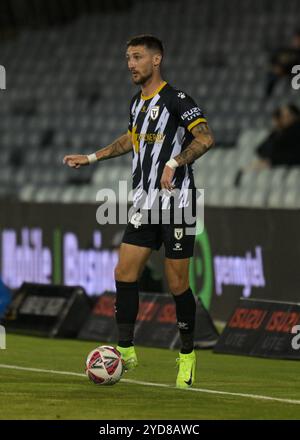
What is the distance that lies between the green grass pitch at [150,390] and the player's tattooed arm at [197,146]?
1.60 meters

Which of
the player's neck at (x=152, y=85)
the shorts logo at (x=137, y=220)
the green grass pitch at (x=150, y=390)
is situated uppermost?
the player's neck at (x=152, y=85)

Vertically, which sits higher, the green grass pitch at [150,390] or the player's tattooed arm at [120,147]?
the player's tattooed arm at [120,147]

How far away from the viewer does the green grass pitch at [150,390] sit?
739 centimetres

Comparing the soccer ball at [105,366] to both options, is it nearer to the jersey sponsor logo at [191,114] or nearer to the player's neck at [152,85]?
the jersey sponsor logo at [191,114]

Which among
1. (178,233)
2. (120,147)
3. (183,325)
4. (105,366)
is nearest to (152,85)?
(120,147)

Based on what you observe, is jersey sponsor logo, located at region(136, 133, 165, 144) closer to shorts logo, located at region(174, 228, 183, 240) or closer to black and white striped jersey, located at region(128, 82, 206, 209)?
black and white striped jersey, located at region(128, 82, 206, 209)

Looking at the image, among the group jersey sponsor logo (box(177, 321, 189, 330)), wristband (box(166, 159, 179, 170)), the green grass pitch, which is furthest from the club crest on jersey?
the green grass pitch

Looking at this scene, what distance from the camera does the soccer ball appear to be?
28.2 ft

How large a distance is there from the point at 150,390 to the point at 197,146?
1.72 metres

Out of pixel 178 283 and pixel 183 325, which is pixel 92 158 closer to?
pixel 178 283

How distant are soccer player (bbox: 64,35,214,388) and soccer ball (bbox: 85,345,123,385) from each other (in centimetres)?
16

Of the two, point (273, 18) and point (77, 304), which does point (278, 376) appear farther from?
point (273, 18)

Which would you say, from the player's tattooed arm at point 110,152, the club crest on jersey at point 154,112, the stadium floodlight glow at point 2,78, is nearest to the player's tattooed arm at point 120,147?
the player's tattooed arm at point 110,152

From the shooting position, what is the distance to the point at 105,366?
28.2 feet
